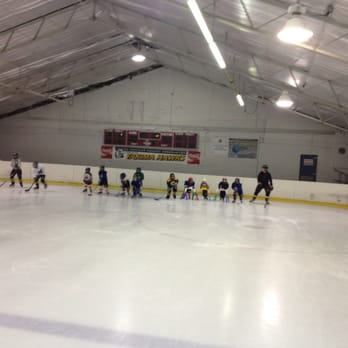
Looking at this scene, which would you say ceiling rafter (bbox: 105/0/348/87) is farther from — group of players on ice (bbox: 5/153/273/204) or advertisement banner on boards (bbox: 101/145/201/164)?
advertisement banner on boards (bbox: 101/145/201/164)

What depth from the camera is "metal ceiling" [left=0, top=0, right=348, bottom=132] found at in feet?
18.5

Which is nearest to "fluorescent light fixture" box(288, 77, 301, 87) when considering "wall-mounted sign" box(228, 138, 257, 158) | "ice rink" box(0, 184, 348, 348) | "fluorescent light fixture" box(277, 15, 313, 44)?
"ice rink" box(0, 184, 348, 348)

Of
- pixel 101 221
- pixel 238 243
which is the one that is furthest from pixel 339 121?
pixel 101 221

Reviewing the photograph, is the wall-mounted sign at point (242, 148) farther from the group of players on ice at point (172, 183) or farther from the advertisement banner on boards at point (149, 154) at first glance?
the group of players on ice at point (172, 183)

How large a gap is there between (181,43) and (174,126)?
603cm

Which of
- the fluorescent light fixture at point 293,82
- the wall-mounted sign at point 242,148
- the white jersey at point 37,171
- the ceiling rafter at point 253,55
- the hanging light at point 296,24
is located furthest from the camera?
the wall-mounted sign at point 242,148

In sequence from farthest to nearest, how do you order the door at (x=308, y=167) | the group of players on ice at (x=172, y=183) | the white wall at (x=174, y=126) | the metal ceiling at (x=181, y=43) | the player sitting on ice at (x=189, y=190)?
the white wall at (x=174, y=126) → the door at (x=308, y=167) → the player sitting on ice at (x=189, y=190) → the group of players on ice at (x=172, y=183) → the metal ceiling at (x=181, y=43)

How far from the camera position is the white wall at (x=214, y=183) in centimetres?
1205

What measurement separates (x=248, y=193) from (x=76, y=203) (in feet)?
24.0

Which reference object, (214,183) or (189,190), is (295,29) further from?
(214,183)

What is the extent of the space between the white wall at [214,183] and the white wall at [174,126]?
176cm

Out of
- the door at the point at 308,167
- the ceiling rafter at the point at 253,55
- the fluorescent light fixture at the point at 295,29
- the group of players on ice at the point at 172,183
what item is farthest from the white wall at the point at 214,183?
the fluorescent light fixture at the point at 295,29

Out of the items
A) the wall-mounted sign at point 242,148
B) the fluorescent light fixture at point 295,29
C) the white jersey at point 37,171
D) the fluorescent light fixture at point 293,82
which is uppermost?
the fluorescent light fixture at point 293,82

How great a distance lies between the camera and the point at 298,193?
12.5m
